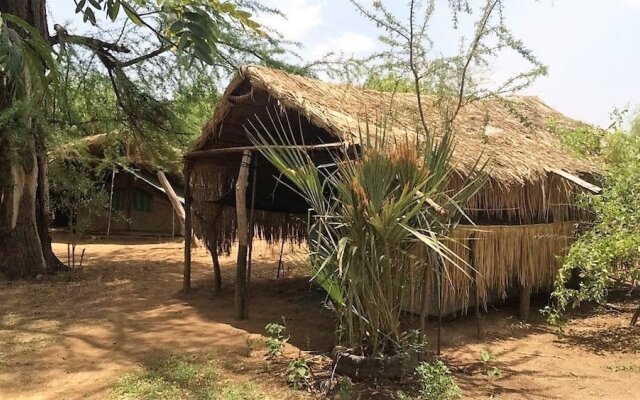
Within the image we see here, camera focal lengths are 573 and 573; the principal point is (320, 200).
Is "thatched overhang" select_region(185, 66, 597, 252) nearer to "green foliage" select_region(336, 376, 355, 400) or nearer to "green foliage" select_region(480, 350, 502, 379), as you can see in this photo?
"green foliage" select_region(480, 350, 502, 379)

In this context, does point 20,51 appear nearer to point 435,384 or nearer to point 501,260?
point 435,384

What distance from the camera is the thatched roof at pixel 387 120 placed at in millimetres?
5558

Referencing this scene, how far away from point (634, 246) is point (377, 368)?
2739 mm

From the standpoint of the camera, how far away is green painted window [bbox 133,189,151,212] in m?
14.8

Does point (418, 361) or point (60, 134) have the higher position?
point (60, 134)

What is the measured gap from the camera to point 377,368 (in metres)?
3.96

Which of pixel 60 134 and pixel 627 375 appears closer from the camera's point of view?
pixel 627 375

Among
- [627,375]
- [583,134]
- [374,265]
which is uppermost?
[583,134]

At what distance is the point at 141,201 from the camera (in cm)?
1482

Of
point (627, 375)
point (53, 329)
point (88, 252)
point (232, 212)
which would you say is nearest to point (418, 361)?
point (627, 375)

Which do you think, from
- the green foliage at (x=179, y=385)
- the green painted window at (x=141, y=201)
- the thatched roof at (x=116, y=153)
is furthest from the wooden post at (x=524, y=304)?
the green painted window at (x=141, y=201)

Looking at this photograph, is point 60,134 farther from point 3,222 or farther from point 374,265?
point 374,265

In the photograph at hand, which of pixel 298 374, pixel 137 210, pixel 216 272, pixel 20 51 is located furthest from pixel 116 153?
pixel 20 51

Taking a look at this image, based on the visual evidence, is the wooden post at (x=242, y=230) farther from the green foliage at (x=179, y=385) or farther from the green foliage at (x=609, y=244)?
the green foliage at (x=609, y=244)
